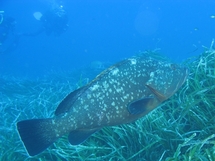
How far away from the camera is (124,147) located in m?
4.12

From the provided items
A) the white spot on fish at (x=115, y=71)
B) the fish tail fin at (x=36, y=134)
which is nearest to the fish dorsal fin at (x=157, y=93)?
the white spot on fish at (x=115, y=71)

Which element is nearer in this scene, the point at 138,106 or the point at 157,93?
the point at 138,106

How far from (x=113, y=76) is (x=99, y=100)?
1.34ft

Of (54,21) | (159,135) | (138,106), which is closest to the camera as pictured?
(138,106)

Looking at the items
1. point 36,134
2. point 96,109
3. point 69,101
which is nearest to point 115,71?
point 96,109

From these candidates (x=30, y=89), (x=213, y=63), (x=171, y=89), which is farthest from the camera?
(x=30, y=89)

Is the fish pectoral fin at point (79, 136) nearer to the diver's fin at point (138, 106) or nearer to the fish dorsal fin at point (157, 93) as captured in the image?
the diver's fin at point (138, 106)

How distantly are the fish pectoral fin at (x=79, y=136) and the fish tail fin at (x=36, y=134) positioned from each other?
0.76ft

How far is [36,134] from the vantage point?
329 cm

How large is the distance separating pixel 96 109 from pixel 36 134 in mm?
917

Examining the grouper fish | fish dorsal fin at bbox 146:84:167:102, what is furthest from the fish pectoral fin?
fish dorsal fin at bbox 146:84:167:102

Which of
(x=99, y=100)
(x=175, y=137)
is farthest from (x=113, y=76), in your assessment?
(x=175, y=137)

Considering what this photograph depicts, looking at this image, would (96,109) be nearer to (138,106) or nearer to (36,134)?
(138,106)

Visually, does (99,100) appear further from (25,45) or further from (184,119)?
(25,45)
